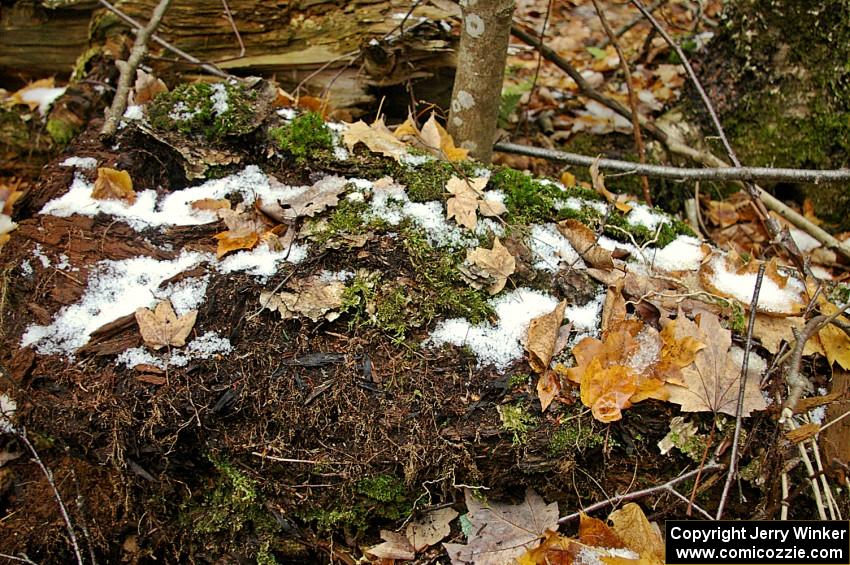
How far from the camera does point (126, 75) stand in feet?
10.3

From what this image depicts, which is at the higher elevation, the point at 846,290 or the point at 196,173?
the point at 196,173

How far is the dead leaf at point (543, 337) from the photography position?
6.93ft

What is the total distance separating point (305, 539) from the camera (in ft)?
7.23

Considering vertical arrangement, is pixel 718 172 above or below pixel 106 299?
above

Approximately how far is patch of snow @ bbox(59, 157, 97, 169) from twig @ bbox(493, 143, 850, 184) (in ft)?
7.33

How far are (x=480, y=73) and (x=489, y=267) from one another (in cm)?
101

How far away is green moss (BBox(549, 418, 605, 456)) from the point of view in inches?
79.6

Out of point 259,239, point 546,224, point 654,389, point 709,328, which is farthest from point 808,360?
point 259,239

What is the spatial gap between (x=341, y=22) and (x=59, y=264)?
2074mm

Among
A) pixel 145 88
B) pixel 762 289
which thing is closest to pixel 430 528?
pixel 762 289

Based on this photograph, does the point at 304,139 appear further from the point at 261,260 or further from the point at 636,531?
the point at 636,531

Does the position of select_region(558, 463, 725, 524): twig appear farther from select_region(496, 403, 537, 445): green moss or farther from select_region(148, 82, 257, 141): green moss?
select_region(148, 82, 257, 141): green moss

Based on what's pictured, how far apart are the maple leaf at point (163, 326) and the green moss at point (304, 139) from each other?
0.92 m

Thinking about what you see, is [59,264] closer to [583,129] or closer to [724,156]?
[583,129]
